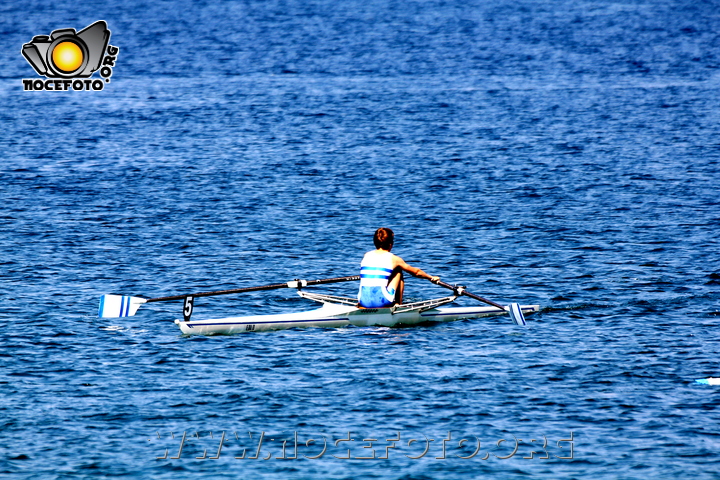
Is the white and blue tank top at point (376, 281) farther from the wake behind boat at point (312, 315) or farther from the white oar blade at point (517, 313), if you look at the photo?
the white oar blade at point (517, 313)

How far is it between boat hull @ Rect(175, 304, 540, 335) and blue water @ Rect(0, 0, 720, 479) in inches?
8.9

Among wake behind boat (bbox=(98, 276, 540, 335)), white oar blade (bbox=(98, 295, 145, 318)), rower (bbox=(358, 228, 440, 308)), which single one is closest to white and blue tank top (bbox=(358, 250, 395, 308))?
rower (bbox=(358, 228, 440, 308))

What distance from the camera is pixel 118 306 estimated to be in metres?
21.6

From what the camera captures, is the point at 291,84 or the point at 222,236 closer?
the point at 222,236

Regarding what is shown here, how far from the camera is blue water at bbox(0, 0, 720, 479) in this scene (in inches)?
631

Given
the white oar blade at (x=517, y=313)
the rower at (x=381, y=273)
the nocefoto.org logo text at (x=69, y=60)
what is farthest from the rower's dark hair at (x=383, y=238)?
the nocefoto.org logo text at (x=69, y=60)

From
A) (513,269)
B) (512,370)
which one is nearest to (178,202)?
(513,269)

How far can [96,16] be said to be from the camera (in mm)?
92188

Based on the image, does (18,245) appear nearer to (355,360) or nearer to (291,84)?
(355,360)

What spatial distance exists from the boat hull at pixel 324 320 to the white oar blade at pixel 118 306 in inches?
52.7

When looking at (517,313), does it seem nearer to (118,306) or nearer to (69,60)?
(118,306)

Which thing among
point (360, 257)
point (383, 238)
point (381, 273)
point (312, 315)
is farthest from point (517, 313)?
point (360, 257)

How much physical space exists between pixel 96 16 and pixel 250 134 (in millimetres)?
49168

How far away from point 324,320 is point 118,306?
4.43 metres
